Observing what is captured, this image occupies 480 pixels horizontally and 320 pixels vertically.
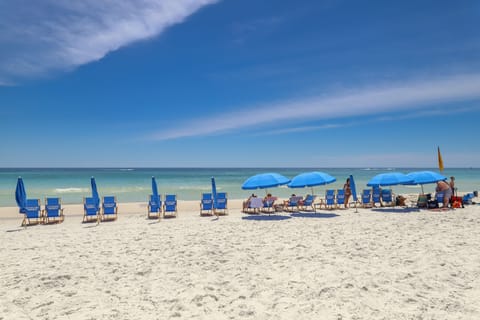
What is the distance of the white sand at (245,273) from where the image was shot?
11.2ft

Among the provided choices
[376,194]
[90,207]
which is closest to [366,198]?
[376,194]

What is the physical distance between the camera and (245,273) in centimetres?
454

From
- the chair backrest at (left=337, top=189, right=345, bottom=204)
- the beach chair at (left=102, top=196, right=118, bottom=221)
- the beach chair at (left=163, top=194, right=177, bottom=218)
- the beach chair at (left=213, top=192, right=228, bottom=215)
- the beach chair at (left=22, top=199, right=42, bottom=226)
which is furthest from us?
the chair backrest at (left=337, top=189, right=345, bottom=204)

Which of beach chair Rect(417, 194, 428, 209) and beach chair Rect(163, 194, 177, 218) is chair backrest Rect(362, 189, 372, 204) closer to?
beach chair Rect(417, 194, 428, 209)

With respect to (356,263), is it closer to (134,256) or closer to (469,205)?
(134,256)

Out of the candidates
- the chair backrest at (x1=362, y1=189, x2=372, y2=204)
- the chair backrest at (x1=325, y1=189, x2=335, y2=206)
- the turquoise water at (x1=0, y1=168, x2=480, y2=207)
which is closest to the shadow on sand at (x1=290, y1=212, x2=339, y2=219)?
the chair backrest at (x1=325, y1=189, x2=335, y2=206)

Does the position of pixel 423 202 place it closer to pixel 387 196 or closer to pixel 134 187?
pixel 387 196

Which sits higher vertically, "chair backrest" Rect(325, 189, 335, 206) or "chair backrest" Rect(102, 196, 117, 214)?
"chair backrest" Rect(102, 196, 117, 214)

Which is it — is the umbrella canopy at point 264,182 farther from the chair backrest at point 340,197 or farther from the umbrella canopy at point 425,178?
the umbrella canopy at point 425,178

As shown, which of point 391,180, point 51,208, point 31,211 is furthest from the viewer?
point 391,180

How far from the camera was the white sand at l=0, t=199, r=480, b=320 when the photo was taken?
3424 millimetres

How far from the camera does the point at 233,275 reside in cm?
447

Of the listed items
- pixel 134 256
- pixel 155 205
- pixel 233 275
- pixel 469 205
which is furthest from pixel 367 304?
pixel 469 205

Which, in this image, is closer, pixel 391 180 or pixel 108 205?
pixel 108 205
